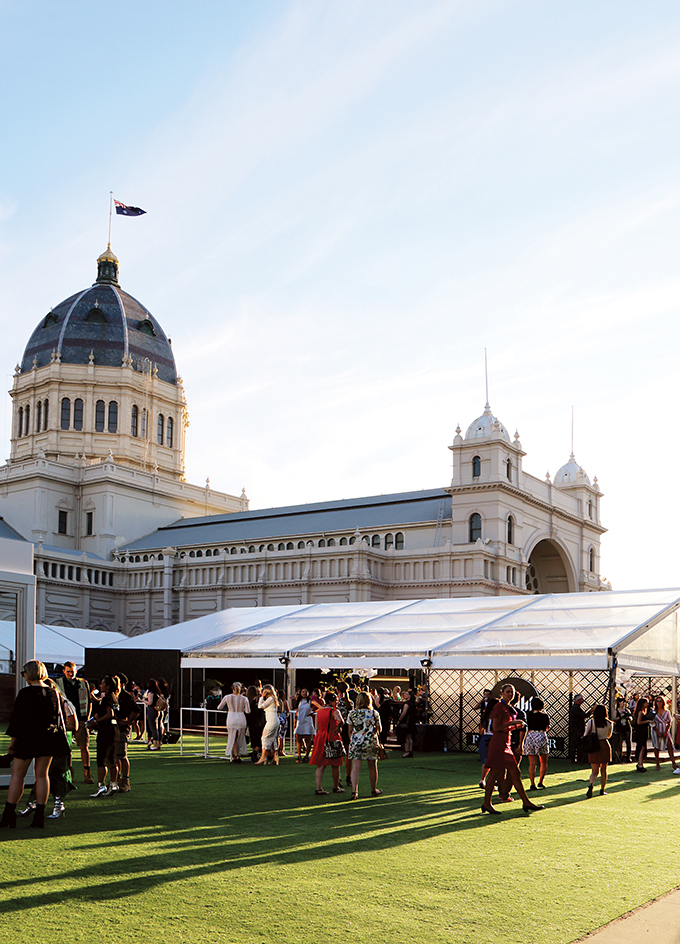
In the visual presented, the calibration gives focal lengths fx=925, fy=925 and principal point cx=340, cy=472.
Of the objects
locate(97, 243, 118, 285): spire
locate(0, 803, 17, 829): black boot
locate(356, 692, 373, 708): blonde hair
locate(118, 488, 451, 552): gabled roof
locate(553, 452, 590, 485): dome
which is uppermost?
locate(97, 243, 118, 285): spire

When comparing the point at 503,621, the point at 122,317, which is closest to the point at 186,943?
the point at 503,621

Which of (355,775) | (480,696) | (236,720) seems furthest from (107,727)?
(480,696)

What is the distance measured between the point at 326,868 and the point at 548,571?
221 feet

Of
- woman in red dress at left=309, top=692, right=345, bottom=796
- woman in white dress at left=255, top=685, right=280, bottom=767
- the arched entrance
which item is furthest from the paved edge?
the arched entrance

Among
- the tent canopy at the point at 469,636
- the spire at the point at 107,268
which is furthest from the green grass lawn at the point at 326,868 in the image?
the spire at the point at 107,268

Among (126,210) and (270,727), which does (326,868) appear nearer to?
(270,727)

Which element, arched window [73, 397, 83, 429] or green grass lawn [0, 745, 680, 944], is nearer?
green grass lawn [0, 745, 680, 944]

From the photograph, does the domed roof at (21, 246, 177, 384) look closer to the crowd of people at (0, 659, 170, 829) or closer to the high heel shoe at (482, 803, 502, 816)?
the crowd of people at (0, 659, 170, 829)

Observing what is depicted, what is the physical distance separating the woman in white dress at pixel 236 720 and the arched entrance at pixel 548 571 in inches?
2123

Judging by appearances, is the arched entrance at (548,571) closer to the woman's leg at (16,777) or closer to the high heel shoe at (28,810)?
the high heel shoe at (28,810)

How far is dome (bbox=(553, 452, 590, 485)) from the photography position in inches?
2975

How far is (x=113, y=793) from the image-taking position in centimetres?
1404

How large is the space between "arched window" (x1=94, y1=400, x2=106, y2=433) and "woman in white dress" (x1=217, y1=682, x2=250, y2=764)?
212ft

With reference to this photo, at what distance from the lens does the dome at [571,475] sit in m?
75.6
